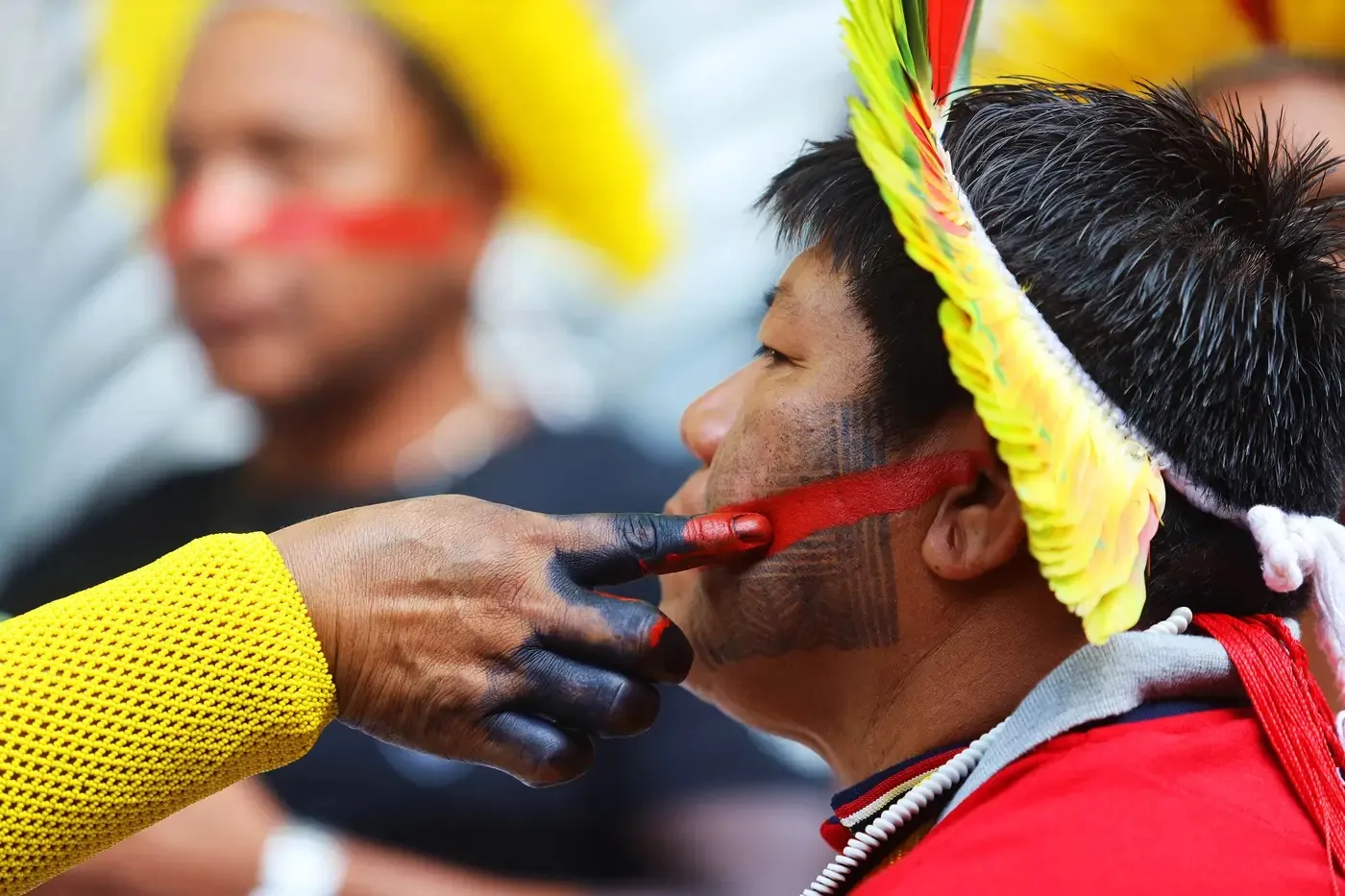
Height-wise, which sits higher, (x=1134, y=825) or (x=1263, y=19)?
(x=1263, y=19)

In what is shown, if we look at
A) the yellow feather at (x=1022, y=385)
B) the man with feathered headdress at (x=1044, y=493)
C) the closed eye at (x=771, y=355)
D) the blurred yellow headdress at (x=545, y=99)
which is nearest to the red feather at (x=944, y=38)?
the man with feathered headdress at (x=1044, y=493)

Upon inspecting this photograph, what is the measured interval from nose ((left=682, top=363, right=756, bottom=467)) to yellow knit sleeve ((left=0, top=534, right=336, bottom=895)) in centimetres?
44

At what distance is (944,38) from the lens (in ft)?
3.91

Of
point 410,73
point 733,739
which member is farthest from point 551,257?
point 733,739

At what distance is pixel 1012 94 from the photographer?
120 cm

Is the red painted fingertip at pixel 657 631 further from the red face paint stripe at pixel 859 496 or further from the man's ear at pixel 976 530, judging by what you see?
the man's ear at pixel 976 530

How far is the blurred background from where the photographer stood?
2.00 metres

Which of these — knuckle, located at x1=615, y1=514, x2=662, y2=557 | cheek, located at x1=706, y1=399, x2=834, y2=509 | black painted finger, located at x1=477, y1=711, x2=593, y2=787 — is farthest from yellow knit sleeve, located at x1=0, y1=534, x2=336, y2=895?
cheek, located at x1=706, y1=399, x2=834, y2=509

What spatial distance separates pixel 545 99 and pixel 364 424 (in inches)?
26.5

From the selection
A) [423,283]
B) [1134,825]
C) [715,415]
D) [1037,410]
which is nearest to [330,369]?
[423,283]

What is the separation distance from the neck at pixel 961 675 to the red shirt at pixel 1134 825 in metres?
0.12

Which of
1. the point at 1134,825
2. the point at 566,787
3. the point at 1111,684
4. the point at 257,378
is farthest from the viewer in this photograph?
the point at 257,378

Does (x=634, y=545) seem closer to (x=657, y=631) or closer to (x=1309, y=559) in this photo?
(x=657, y=631)

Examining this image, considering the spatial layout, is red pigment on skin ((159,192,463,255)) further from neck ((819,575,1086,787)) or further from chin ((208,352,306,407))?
neck ((819,575,1086,787))
